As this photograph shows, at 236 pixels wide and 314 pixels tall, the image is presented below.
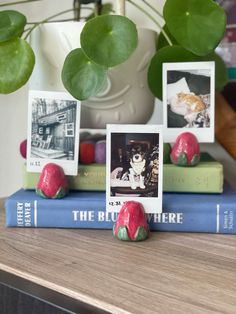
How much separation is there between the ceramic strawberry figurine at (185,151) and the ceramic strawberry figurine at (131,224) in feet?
0.44

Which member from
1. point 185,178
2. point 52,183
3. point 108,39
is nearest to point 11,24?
point 108,39

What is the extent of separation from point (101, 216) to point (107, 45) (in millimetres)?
284

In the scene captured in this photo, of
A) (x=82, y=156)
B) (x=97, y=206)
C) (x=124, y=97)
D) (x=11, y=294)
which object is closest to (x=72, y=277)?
(x=11, y=294)

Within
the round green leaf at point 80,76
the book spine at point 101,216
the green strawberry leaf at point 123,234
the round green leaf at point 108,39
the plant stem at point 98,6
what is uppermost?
the plant stem at point 98,6

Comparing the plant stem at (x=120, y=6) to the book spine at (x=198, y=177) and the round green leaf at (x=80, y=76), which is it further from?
the book spine at (x=198, y=177)

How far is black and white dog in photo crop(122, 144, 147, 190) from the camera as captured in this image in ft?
2.40

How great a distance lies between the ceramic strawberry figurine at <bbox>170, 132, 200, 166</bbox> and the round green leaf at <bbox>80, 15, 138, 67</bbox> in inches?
7.0

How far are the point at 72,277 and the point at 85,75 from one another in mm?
365

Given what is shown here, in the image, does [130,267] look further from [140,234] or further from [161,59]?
[161,59]

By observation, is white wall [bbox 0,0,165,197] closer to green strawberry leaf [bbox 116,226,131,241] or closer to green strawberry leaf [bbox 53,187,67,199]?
green strawberry leaf [bbox 53,187,67,199]

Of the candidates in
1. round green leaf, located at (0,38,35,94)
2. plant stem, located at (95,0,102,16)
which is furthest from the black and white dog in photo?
plant stem, located at (95,0,102,16)

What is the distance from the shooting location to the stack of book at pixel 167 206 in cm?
74

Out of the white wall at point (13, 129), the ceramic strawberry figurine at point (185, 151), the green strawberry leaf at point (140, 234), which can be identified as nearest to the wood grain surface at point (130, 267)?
the green strawberry leaf at point (140, 234)

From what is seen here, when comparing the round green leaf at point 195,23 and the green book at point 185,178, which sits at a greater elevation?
the round green leaf at point 195,23
